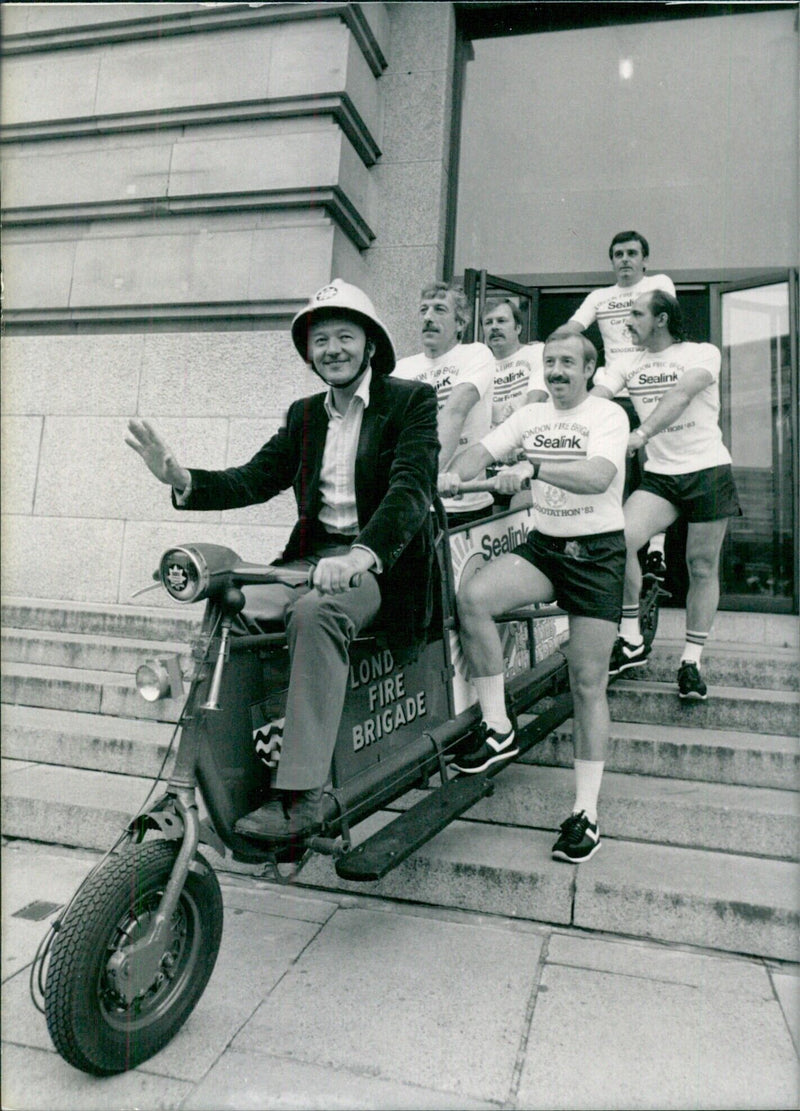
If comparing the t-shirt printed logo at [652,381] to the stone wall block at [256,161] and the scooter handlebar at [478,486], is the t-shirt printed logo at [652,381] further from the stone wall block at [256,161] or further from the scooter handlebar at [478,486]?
the stone wall block at [256,161]

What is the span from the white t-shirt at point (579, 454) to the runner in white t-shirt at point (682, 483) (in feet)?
3.04

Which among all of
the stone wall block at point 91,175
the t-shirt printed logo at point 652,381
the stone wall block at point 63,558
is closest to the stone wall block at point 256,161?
the stone wall block at point 91,175

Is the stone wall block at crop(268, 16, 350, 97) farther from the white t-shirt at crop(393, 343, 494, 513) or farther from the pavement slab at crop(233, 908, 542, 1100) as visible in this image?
the pavement slab at crop(233, 908, 542, 1100)

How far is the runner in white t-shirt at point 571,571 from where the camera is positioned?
3348 millimetres

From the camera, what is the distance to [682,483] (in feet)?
14.3

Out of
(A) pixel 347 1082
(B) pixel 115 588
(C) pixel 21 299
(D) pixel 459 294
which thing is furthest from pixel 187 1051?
(C) pixel 21 299

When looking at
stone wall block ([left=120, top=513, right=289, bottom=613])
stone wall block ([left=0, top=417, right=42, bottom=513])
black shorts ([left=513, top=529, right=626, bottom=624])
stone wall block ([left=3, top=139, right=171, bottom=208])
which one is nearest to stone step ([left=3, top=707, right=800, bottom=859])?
black shorts ([left=513, top=529, right=626, bottom=624])

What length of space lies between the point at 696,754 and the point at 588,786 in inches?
32.3

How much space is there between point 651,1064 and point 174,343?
574 centimetres

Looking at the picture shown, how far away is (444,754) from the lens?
11.1ft

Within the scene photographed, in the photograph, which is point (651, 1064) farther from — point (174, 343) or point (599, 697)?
point (174, 343)

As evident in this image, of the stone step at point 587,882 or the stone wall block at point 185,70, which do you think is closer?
the stone step at point 587,882

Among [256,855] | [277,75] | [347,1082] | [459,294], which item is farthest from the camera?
[277,75]

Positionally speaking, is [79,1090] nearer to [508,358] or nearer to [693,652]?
[693,652]
